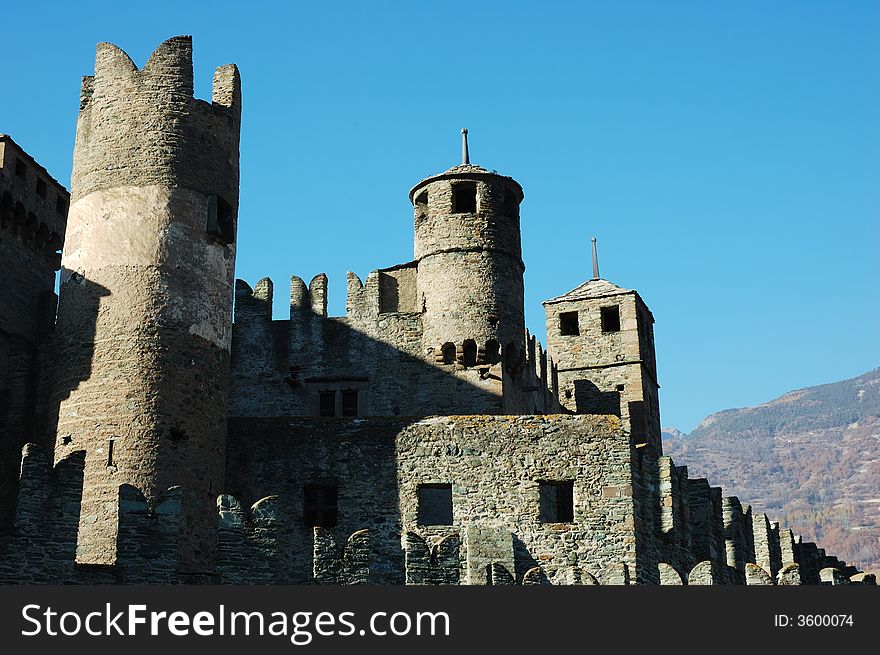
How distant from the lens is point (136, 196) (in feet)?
92.2

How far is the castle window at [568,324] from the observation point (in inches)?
1785

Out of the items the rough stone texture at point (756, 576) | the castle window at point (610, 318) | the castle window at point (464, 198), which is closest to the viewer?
the rough stone texture at point (756, 576)

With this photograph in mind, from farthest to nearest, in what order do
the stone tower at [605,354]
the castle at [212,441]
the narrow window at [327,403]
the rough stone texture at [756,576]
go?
the stone tower at [605,354]
the narrow window at [327,403]
the rough stone texture at [756,576]
the castle at [212,441]

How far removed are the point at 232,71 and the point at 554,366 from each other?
16870 mm

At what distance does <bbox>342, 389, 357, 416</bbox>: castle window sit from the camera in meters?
35.2

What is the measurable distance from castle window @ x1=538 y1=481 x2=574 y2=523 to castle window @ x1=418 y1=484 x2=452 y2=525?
2.08m

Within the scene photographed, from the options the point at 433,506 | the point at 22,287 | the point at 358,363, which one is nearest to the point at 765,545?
the point at 433,506

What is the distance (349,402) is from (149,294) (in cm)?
927

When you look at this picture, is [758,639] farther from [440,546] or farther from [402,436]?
[402,436]

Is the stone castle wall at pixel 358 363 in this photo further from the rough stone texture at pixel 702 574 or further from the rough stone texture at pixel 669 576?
the rough stone texture at pixel 702 574

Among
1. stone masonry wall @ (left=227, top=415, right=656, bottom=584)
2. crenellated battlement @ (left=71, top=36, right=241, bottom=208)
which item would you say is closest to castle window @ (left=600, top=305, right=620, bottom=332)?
stone masonry wall @ (left=227, top=415, right=656, bottom=584)

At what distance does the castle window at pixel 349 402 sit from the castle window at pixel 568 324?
1178 cm

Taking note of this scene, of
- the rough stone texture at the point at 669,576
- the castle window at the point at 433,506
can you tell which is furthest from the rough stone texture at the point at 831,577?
the castle window at the point at 433,506

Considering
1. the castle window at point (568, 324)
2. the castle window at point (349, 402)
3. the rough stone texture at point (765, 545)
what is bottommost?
the rough stone texture at point (765, 545)
